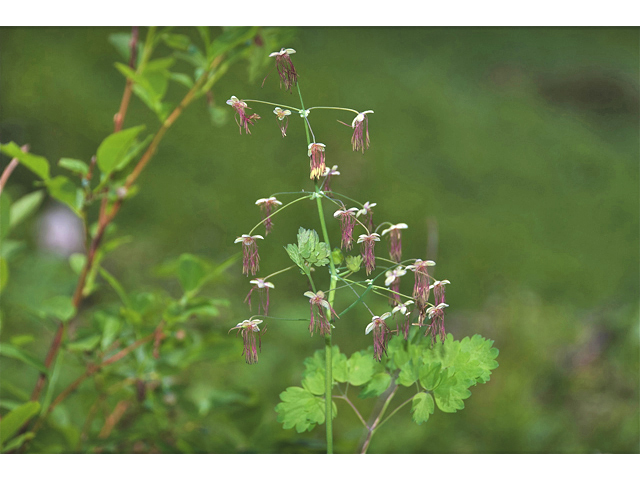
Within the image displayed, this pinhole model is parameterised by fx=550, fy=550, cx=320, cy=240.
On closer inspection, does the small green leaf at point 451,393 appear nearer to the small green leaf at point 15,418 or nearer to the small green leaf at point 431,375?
the small green leaf at point 431,375

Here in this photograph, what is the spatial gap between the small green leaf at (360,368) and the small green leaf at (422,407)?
37mm

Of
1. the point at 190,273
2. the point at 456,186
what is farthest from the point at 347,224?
the point at 456,186

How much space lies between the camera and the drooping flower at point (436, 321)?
307mm

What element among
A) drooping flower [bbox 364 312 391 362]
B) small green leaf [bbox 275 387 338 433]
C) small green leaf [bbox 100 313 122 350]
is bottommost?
small green leaf [bbox 275 387 338 433]

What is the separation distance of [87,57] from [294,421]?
1.09m

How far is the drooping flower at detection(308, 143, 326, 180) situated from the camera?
0.29 metres

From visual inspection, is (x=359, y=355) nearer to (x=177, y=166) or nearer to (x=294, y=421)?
(x=294, y=421)

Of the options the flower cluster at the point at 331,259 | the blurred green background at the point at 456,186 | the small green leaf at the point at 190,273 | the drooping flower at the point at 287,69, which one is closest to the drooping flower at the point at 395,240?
the flower cluster at the point at 331,259

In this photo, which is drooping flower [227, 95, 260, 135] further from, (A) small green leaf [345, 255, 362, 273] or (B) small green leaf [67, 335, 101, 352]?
(B) small green leaf [67, 335, 101, 352]

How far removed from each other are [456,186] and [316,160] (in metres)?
0.99

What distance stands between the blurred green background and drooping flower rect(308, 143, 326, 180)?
53 cm

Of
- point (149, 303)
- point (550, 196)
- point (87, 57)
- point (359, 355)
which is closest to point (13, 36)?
point (87, 57)

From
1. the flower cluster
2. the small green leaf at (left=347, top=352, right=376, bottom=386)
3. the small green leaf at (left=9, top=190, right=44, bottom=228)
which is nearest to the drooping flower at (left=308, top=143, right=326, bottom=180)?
the flower cluster

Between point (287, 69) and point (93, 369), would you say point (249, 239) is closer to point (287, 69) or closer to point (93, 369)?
point (287, 69)
